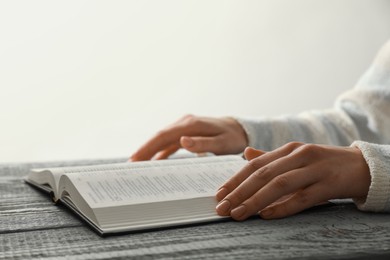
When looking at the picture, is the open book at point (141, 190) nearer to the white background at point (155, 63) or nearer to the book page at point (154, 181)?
the book page at point (154, 181)

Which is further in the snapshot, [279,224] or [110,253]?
[279,224]

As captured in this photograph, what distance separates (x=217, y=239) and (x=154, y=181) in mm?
214

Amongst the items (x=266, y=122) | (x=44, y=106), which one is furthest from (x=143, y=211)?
(x=44, y=106)

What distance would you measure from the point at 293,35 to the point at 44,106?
3.13 feet

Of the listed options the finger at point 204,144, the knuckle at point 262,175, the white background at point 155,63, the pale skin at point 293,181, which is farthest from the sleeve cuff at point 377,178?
the white background at point 155,63

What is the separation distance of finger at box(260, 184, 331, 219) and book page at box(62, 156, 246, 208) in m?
0.08

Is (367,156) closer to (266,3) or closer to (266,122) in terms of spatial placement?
(266,122)

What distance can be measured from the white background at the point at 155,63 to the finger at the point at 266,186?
1633 mm

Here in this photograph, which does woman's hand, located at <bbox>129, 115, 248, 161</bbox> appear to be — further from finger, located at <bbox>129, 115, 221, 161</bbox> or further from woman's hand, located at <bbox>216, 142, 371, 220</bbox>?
woman's hand, located at <bbox>216, 142, 371, 220</bbox>

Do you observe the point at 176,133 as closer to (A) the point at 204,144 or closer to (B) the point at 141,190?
(A) the point at 204,144

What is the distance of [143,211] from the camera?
2.56 feet

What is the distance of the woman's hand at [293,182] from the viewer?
2.59 ft

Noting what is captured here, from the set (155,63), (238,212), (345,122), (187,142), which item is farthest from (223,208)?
(155,63)

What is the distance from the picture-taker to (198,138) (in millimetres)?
1200
